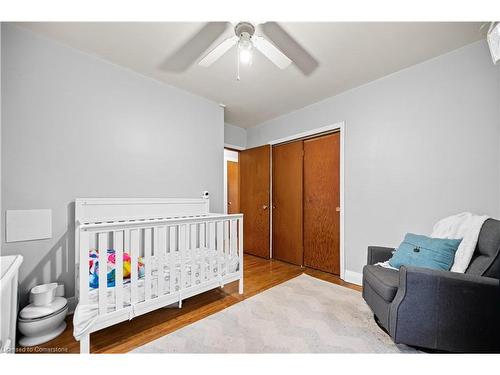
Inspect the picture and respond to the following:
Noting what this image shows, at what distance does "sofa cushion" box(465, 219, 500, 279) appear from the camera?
130cm

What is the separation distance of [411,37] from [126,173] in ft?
9.27

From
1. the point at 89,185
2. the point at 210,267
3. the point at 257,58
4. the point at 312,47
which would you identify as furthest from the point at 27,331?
the point at 312,47

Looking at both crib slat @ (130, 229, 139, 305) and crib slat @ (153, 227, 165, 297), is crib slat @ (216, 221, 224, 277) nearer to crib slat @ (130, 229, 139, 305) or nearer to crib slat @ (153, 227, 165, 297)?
crib slat @ (153, 227, 165, 297)

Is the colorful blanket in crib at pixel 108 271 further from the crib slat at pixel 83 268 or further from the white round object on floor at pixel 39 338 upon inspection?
the white round object on floor at pixel 39 338

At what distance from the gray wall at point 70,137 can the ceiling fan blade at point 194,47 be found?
1.46ft

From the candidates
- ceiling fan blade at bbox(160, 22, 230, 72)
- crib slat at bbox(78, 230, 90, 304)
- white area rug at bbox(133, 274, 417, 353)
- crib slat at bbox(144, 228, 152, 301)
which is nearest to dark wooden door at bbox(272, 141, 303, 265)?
white area rug at bbox(133, 274, 417, 353)

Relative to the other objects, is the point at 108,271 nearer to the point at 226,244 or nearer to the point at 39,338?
A: the point at 39,338

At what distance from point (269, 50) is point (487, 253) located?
76.8 inches

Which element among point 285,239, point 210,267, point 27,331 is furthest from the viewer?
point 285,239

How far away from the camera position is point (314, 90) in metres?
2.58

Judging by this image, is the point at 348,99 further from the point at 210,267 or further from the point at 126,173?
the point at 126,173

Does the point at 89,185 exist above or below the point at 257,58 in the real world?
below

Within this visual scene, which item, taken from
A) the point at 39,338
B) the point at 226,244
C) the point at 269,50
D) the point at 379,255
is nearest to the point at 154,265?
the point at 226,244
